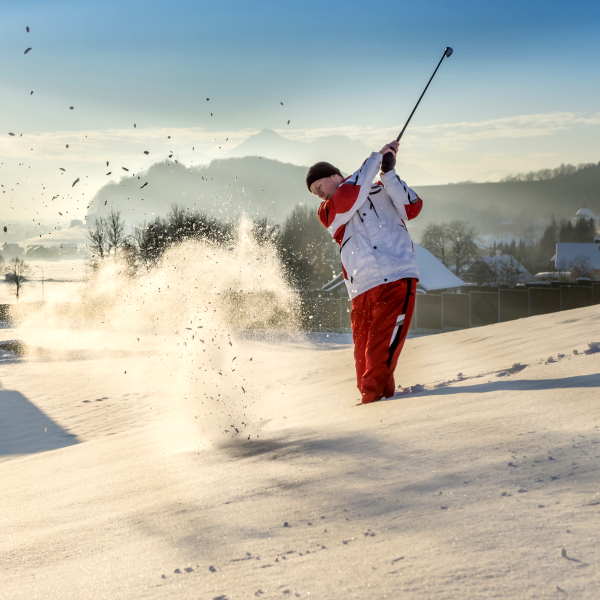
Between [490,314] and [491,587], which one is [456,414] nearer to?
[491,587]

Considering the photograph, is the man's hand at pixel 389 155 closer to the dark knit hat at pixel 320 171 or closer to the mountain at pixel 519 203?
the dark knit hat at pixel 320 171

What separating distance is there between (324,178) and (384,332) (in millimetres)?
1105

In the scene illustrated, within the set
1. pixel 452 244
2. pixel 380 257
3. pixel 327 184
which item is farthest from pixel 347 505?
pixel 452 244

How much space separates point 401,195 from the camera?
4.80m

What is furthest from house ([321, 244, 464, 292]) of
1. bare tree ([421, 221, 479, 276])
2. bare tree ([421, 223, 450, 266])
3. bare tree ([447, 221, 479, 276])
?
bare tree ([421, 223, 450, 266])

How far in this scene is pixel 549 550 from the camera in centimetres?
188

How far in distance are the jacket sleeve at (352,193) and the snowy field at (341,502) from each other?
1210 mm

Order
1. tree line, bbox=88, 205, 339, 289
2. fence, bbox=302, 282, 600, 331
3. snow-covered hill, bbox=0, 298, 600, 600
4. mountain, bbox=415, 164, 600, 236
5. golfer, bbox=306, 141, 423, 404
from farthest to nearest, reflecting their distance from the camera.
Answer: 1. mountain, bbox=415, 164, 600, 236
2. tree line, bbox=88, 205, 339, 289
3. fence, bbox=302, 282, 600, 331
4. golfer, bbox=306, 141, 423, 404
5. snow-covered hill, bbox=0, 298, 600, 600

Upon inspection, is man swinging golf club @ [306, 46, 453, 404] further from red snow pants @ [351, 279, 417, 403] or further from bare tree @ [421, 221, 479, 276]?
bare tree @ [421, 221, 479, 276]

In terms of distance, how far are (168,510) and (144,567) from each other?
0.55 meters

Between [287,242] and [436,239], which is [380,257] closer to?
[287,242]

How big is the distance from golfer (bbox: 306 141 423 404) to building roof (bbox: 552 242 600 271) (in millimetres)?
76761

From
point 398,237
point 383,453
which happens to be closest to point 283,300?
point 398,237

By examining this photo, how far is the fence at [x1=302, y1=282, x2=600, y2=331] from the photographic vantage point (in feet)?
97.9
